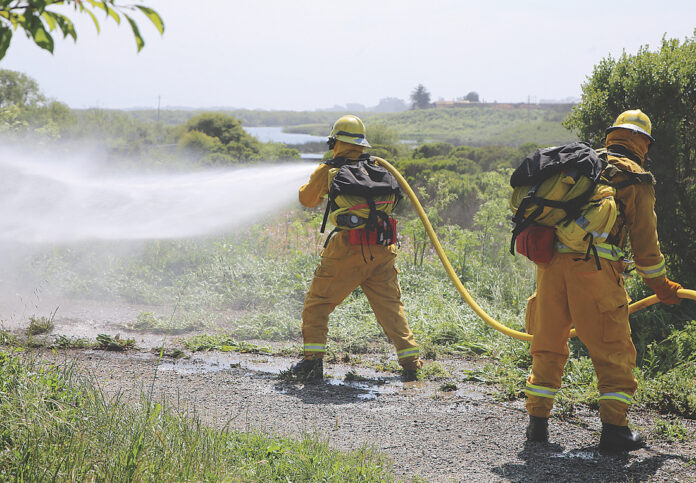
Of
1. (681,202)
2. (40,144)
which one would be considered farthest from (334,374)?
(40,144)

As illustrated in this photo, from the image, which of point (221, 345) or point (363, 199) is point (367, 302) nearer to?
point (221, 345)

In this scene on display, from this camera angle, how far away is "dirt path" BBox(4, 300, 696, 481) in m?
3.57

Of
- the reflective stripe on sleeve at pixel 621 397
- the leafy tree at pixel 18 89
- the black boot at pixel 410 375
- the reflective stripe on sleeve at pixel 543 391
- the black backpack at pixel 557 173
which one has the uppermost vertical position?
the leafy tree at pixel 18 89

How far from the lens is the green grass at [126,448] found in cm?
270

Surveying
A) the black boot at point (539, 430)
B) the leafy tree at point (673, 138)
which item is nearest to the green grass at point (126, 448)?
the black boot at point (539, 430)

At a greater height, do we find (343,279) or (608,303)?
(608,303)

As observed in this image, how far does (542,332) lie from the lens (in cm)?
397

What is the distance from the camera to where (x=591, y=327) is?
374cm

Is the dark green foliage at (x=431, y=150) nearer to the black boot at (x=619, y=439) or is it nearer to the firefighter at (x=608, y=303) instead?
the firefighter at (x=608, y=303)

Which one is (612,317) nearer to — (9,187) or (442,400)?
(442,400)

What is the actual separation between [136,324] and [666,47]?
6304 mm

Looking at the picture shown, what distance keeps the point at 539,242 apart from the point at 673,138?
284 centimetres

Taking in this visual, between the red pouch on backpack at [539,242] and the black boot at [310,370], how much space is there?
2216mm

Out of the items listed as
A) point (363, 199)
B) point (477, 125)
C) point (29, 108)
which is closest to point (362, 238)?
point (363, 199)
